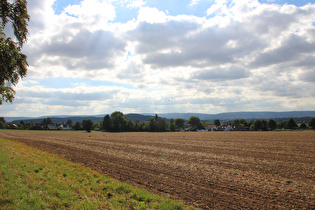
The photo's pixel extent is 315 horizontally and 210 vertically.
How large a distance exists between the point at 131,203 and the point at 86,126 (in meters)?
133

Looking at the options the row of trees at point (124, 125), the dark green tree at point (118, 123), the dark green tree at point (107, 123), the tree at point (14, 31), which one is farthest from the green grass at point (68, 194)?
the dark green tree at point (107, 123)

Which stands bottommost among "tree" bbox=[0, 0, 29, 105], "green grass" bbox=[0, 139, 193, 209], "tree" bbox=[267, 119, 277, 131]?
"tree" bbox=[267, 119, 277, 131]

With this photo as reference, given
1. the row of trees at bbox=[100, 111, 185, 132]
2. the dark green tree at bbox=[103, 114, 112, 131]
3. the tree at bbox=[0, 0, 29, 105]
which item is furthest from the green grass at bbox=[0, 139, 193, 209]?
the dark green tree at bbox=[103, 114, 112, 131]

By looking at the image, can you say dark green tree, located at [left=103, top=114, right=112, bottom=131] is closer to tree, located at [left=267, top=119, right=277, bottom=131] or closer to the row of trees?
the row of trees

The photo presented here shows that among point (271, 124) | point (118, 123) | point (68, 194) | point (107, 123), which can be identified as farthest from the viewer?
point (107, 123)

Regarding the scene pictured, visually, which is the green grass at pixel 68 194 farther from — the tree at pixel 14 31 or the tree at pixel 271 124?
the tree at pixel 271 124

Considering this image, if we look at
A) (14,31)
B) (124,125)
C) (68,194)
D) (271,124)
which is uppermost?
(14,31)

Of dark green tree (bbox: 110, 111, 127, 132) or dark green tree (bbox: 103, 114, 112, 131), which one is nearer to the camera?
dark green tree (bbox: 110, 111, 127, 132)

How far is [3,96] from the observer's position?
22844 mm

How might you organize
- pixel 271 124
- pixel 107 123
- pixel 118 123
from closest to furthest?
pixel 118 123, pixel 271 124, pixel 107 123

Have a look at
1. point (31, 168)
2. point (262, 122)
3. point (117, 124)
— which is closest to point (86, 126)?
point (117, 124)

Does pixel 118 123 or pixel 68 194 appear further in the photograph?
pixel 118 123

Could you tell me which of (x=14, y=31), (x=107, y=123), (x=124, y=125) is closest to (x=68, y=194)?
(x=14, y=31)

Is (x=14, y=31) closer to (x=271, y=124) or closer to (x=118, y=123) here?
(x=118, y=123)
